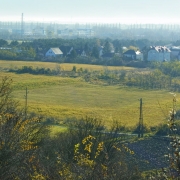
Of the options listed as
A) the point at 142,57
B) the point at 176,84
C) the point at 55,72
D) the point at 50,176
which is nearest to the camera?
the point at 50,176

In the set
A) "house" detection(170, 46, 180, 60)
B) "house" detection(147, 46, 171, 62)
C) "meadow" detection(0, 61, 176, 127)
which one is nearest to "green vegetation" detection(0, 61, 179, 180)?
"meadow" detection(0, 61, 176, 127)

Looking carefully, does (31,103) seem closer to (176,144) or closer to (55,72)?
(55,72)

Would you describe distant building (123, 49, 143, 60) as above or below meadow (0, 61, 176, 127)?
above

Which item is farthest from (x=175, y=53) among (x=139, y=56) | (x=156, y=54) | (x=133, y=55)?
(x=133, y=55)

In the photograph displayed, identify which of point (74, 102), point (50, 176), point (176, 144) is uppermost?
point (176, 144)

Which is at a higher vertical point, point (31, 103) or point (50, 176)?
point (50, 176)

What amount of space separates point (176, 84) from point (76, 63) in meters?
11.1

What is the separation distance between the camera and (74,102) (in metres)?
16.4

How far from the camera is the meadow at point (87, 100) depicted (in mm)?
13734

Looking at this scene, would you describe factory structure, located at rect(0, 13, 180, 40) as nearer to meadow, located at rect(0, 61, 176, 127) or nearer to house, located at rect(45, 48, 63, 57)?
house, located at rect(45, 48, 63, 57)

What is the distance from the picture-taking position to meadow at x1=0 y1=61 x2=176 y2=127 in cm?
1373

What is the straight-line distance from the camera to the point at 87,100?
16.8m

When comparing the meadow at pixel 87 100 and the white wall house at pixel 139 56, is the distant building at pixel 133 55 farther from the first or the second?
the meadow at pixel 87 100

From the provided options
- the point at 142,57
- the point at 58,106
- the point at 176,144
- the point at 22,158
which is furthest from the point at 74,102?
the point at 142,57
